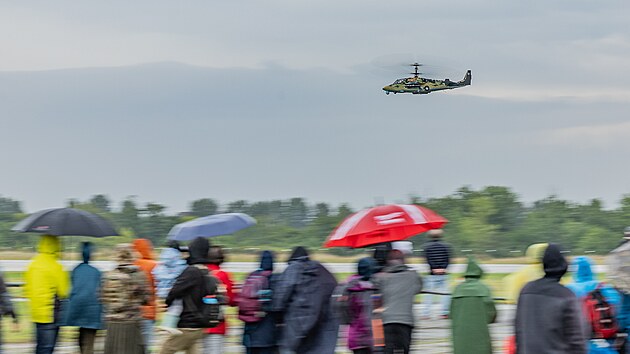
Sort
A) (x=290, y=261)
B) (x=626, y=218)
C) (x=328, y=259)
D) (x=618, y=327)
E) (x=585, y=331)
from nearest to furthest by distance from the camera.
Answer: (x=585, y=331), (x=618, y=327), (x=290, y=261), (x=328, y=259), (x=626, y=218)

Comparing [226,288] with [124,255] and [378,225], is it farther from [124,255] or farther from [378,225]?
[124,255]

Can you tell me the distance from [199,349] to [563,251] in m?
4.17

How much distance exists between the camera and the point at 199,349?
39.7ft

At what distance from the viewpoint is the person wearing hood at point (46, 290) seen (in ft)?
42.0

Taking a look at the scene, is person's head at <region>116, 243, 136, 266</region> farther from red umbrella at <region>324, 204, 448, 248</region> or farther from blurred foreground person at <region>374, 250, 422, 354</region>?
red umbrella at <region>324, 204, 448, 248</region>

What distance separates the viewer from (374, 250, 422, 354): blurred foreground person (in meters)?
11.9

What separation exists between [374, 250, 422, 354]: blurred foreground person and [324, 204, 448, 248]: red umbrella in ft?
3.52

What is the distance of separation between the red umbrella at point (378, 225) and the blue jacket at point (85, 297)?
101 inches

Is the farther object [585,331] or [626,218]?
[626,218]

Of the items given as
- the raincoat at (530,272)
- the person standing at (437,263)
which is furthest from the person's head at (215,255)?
the person standing at (437,263)

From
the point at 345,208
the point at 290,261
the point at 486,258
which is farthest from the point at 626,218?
the point at 290,261

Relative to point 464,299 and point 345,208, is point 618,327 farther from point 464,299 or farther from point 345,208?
point 345,208

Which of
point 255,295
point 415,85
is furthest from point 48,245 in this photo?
point 415,85

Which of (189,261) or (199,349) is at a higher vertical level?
(189,261)
